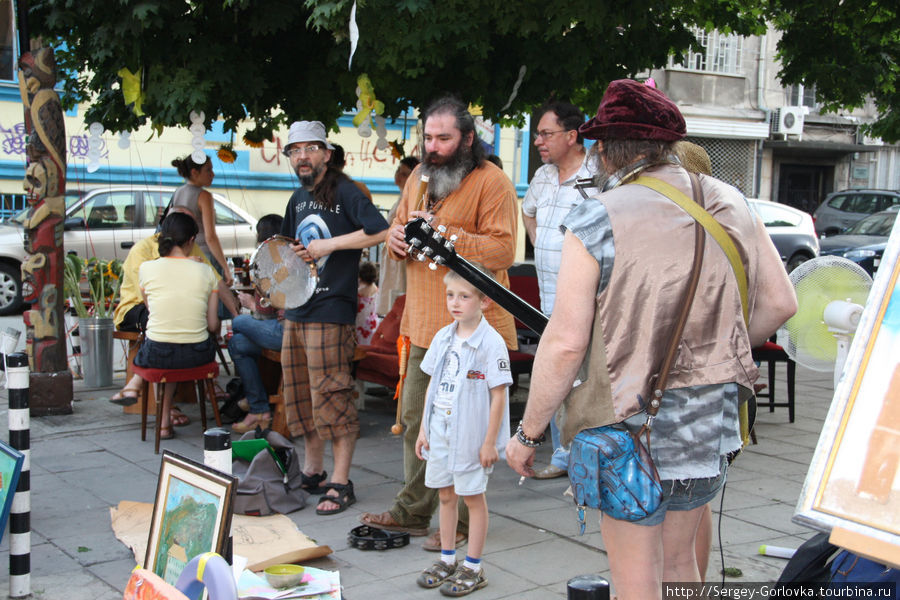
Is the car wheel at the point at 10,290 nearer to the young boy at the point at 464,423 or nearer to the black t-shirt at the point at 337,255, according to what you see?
the black t-shirt at the point at 337,255

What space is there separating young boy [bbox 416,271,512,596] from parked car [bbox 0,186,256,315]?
363 inches

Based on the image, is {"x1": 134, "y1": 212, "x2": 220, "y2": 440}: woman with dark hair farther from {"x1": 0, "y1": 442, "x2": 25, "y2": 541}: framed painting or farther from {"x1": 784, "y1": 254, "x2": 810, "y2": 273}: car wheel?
{"x1": 784, "y1": 254, "x2": 810, "y2": 273}: car wheel

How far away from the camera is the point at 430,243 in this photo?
3.66 meters

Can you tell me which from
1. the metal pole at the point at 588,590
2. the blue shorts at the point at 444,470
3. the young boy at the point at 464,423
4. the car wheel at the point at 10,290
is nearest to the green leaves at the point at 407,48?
the young boy at the point at 464,423

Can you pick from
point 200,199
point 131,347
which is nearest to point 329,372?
point 131,347

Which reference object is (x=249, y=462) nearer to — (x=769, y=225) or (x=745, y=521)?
(x=745, y=521)

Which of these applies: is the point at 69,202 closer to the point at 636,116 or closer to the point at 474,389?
the point at 474,389

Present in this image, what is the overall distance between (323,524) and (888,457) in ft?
11.0

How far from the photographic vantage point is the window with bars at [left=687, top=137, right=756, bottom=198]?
27531 millimetres

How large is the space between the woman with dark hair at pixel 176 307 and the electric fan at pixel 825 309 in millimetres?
3717

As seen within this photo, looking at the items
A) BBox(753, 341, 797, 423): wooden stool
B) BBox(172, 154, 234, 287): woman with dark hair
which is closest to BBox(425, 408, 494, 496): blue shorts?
BBox(753, 341, 797, 423): wooden stool

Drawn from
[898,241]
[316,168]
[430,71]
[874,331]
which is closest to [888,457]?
[874,331]

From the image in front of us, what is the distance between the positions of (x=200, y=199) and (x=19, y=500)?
160 inches

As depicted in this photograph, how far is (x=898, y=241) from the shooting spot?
1827 millimetres
